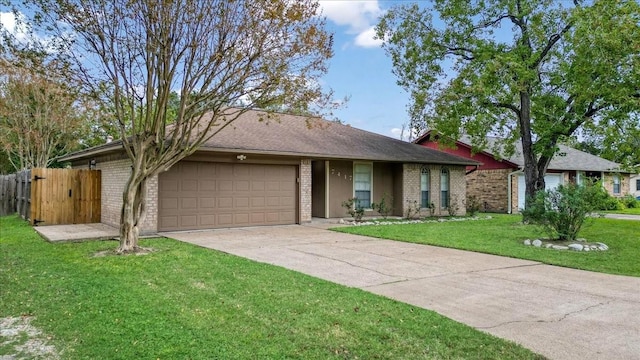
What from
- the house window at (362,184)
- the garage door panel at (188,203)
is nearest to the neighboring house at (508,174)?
the house window at (362,184)

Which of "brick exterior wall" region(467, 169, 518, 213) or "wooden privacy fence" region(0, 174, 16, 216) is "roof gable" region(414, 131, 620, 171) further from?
"wooden privacy fence" region(0, 174, 16, 216)

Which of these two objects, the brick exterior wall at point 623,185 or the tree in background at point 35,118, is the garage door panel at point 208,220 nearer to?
the tree in background at point 35,118

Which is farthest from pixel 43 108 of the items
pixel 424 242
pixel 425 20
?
pixel 424 242

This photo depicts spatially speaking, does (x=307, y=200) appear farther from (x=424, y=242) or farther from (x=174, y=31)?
(x=174, y=31)

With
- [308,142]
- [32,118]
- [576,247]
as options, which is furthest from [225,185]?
[32,118]

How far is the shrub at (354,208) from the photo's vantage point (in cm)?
1562

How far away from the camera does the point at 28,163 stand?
22.2 m

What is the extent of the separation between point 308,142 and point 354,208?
3.16 meters

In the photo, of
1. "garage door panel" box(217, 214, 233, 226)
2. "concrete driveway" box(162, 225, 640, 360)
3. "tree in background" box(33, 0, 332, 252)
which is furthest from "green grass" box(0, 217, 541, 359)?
"garage door panel" box(217, 214, 233, 226)

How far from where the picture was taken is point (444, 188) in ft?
63.3

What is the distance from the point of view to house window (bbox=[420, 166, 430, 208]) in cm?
1841

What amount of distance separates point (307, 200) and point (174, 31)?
7871 mm

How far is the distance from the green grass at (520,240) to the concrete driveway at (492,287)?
65 centimetres

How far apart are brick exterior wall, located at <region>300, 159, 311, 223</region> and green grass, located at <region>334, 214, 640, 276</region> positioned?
1.87 metres
